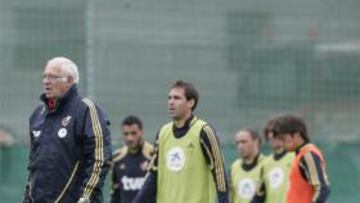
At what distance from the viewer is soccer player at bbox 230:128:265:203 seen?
16.3 metres

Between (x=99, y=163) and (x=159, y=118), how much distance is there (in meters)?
9.15

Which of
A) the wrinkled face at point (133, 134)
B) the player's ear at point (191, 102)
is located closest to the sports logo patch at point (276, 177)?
the wrinkled face at point (133, 134)

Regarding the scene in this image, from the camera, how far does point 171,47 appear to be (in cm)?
1958

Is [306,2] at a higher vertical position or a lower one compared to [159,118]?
higher

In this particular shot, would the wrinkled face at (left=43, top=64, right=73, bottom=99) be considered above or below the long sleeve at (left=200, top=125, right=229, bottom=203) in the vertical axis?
above

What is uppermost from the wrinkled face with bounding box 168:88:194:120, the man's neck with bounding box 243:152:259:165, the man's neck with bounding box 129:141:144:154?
the wrinkled face with bounding box 168:88:194:120

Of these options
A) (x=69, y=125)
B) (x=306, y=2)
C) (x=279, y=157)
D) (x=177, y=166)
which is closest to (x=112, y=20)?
(x=306, y=2)

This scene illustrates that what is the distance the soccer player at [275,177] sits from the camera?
15.3 meters

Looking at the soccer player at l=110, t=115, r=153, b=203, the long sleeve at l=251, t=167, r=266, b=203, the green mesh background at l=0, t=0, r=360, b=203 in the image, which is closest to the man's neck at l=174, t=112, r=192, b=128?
the long sleeve at l=251, t=167, r=266, b=203

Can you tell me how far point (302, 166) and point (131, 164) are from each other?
4189 mm

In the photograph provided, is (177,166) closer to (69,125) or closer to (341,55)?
(69,125)

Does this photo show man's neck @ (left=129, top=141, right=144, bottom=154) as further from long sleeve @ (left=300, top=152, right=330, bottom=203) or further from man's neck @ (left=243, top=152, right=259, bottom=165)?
long sleeve @ (left=300, top=152, right=330, bottom=203)

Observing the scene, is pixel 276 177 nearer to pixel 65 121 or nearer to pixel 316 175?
pixel 316 175

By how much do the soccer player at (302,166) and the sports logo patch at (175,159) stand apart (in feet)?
3.09
